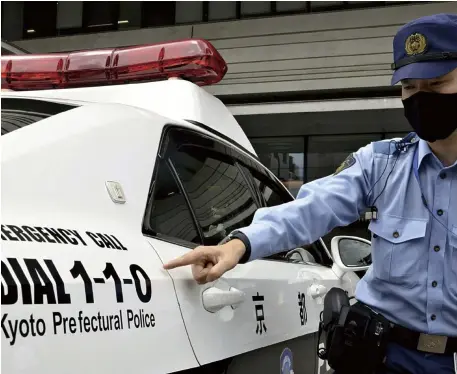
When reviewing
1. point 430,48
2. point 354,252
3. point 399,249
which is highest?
point 430,48

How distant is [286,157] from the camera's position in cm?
1298

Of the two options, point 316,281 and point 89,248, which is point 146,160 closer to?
point 89,248

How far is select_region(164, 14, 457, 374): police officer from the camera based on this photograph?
1507mm

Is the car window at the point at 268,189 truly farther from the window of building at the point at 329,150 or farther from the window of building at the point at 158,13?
the window of building at the point at 158,13

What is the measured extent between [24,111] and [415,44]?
45.0 inches

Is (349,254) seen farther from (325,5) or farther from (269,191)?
(325,5)

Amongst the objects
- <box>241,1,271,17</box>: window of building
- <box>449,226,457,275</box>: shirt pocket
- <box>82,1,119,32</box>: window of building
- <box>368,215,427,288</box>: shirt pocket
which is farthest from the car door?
<box>82,1,119,32</box>: window of building

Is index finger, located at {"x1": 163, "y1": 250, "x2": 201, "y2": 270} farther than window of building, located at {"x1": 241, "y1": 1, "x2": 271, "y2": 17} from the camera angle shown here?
No

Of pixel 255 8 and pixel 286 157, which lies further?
pixel 286 157

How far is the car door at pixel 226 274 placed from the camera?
1595mm

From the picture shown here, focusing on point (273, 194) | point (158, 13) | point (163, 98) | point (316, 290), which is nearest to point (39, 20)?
point (158, 13)

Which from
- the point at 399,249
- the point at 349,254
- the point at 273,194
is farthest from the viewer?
the point at 349,254

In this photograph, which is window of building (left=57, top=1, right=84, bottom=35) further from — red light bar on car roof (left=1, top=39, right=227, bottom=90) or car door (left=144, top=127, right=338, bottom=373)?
car door (left=144, top=127, right=338, bottom=373)

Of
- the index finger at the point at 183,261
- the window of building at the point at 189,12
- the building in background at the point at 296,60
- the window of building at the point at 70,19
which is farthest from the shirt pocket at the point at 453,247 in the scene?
the window of building at the point at 70,19
